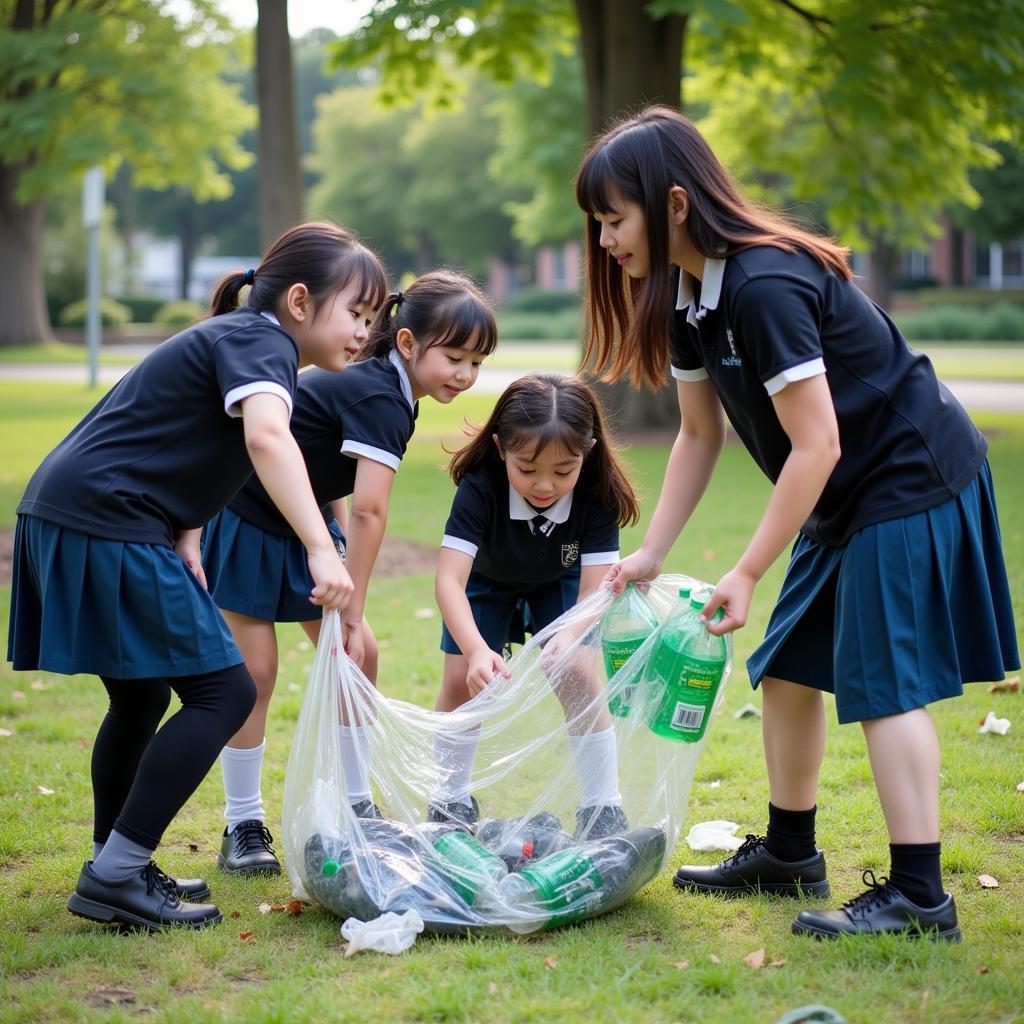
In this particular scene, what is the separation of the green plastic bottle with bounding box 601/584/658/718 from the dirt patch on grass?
400cm

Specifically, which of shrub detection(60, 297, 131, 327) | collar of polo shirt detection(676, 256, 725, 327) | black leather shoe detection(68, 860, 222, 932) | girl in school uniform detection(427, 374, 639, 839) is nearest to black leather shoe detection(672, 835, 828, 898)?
girl in school uniform detection(427, 374, 639, 839)

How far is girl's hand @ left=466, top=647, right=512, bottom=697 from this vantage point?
297 centimetres

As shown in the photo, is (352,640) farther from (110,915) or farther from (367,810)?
(110,915)

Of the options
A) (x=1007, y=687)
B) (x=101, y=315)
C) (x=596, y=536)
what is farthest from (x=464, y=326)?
(x=101, y=315)

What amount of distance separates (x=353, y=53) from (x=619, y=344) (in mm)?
9101

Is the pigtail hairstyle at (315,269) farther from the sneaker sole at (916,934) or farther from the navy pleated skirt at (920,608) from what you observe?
the sneaker sole at (916,934)

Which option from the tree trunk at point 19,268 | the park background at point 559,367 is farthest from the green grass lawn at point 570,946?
the tree trunk at point 19,268

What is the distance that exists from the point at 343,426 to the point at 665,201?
0.95 meters

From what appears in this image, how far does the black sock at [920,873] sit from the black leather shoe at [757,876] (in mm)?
359

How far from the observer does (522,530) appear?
3.24 metres

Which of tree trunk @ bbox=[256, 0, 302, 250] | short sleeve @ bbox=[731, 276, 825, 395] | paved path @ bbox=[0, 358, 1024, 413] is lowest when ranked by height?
paved path @ bbox=[0, 358, 1024, 413]

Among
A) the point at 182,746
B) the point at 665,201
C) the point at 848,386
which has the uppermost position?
the point at 665,201

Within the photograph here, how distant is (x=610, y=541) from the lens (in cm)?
330

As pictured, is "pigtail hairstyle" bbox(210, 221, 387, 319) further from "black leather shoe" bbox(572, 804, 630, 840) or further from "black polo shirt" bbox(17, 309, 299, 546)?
"black leather shoe" bbox(572, 804, 630, 840)
